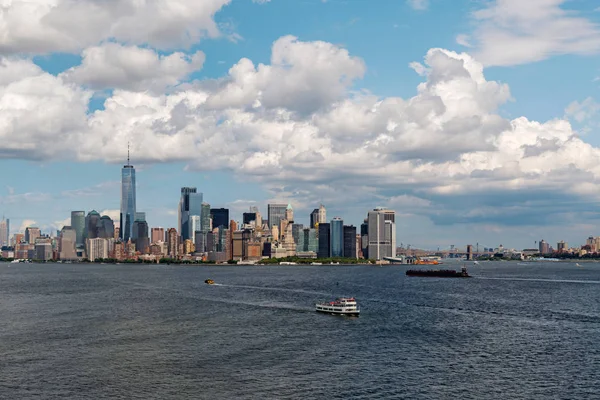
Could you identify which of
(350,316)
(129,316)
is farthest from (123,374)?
(350,316)

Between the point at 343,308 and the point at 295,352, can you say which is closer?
the point at 295,352

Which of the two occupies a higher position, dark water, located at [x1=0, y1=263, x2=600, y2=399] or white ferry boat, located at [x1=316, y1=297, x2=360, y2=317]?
white ferry boat, located at [x1=316, y1=297, x2=360, y2=317]

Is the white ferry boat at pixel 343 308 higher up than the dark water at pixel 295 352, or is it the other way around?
the white ferry boat at pixel 343 308

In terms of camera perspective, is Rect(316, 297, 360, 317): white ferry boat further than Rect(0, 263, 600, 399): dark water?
Yes

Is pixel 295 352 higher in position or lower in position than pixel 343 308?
lower

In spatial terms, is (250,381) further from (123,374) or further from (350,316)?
(350,316)

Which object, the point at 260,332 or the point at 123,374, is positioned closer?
the point at 123,374

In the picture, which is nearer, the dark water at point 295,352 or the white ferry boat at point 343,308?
the dark water at point 295,352

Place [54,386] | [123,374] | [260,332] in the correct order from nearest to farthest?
[54,386] < [123,374] < [260,332]
